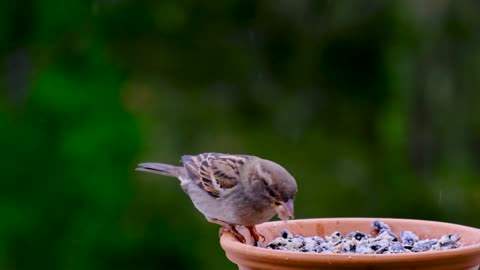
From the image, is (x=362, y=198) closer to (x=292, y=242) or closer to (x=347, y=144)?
(x=347, y=144)

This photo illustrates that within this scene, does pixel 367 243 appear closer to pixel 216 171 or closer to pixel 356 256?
pixel 356 256

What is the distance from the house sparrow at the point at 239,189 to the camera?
2.77m

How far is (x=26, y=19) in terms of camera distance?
5.24 meters

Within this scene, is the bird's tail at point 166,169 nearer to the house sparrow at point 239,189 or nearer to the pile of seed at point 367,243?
the house sparrow at point 239,189

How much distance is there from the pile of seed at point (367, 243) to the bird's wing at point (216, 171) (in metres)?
0.42

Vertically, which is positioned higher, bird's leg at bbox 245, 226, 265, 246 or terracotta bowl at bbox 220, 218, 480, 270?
terracotta bowl at bbox 220, 218, 480, 270

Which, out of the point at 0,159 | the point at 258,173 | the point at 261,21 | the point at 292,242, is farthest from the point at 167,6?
the point at 292,242

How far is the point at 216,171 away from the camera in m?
3.10

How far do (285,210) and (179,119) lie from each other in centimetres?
253

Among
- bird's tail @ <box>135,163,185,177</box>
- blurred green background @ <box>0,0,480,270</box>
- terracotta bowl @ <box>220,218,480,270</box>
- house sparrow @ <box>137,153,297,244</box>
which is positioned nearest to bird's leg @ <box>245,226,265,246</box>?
house sparrow @ <box>137,153,297,244</box>

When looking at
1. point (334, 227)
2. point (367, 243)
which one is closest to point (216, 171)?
point (334, 227)

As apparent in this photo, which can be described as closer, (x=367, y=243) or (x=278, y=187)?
(x=367, y=243)

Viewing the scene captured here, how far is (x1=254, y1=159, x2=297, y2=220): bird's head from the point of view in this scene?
2.75 meters

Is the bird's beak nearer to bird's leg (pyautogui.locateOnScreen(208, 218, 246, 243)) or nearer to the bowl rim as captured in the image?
bird's leg (pyautogui.locateOnScreen(208, 218, 246, 243))
